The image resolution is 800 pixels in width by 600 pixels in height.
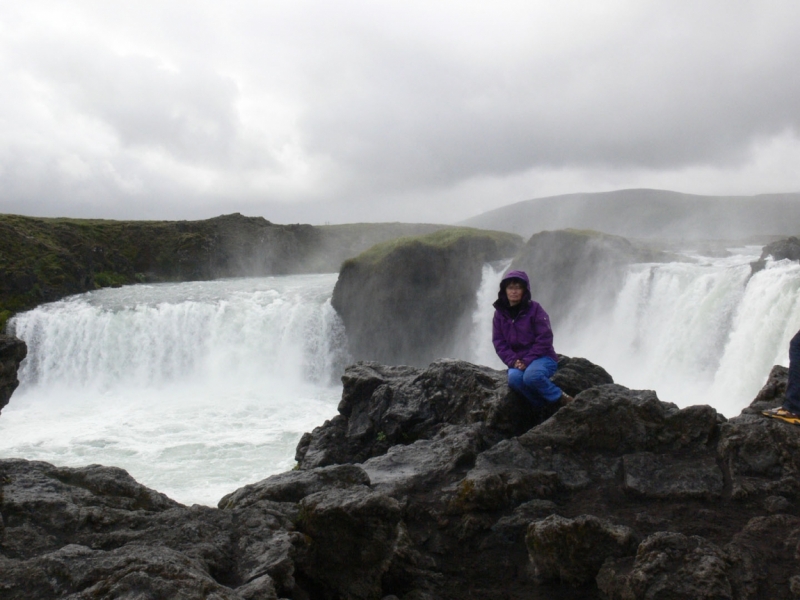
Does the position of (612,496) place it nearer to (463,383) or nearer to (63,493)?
(463,383)

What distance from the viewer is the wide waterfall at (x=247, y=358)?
21.5 metres

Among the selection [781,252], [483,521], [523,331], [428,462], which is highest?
[781,252]

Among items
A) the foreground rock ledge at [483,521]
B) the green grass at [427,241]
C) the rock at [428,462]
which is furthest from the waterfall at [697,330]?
the rock at [428,462]

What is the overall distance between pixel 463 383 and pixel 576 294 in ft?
78.4

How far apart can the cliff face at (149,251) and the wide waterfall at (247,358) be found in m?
2.90

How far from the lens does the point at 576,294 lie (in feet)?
108

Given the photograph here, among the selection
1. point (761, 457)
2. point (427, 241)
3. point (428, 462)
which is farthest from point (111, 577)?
point (427, 241)

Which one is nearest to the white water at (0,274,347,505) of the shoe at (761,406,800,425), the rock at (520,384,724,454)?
the rock at (520,384,724,454)

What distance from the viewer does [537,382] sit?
840 cm

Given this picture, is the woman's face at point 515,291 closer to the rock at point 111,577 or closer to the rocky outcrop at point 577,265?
the rock at point 111,577

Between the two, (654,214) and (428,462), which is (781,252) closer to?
(428,462)

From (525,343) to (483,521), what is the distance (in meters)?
2.96


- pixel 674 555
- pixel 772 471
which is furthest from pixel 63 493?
pixel 772 471

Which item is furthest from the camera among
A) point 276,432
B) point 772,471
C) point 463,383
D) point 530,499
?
point 276,432
